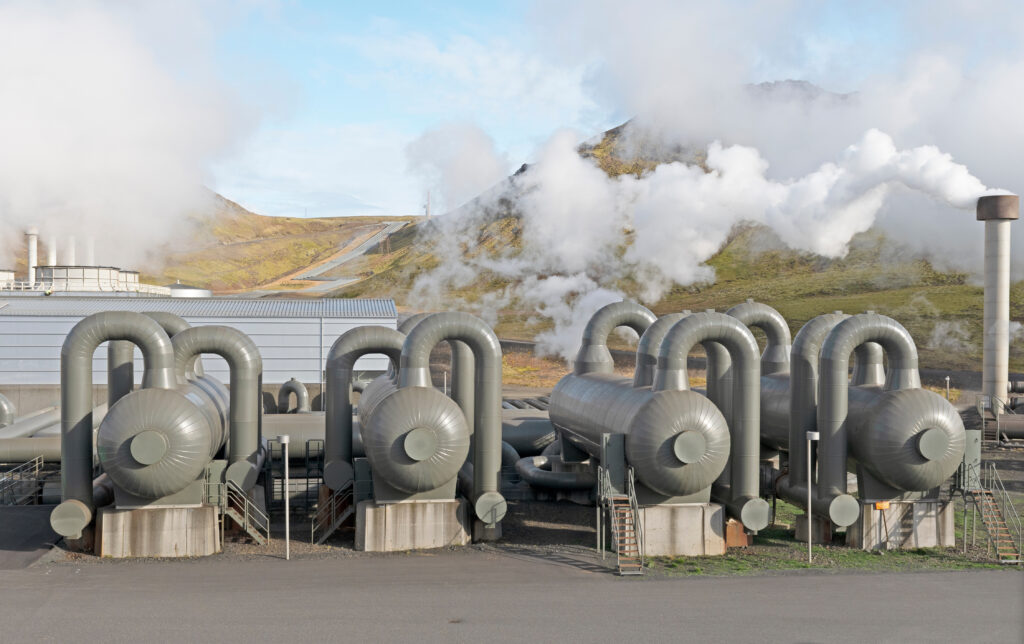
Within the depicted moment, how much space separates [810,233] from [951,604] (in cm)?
6692

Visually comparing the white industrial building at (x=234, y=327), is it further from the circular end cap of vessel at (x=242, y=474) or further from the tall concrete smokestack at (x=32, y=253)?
the circular end cap of vessel at (x=242, y=474)

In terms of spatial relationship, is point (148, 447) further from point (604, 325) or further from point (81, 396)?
point (604, 325)

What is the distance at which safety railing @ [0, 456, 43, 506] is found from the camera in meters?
37.3

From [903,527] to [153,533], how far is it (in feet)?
82.4

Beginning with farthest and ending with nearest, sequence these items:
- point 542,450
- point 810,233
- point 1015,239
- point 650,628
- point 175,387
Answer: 1. point 1015,239
2. point 810,233
3. point 542,450
4. point 175,387
5. point 650,628

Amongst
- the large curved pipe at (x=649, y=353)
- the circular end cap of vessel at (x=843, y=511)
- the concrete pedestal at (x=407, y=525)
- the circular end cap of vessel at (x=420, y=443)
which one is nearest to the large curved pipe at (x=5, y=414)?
the concrete pedestal at (x=407, y=525)

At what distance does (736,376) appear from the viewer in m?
31.3

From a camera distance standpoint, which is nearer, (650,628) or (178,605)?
(650,628)

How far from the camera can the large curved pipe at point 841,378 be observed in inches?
1187

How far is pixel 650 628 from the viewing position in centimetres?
2225

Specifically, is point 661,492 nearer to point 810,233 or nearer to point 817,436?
point 817,436

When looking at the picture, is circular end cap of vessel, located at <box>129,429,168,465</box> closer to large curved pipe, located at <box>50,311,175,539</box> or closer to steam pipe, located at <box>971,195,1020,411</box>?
large curved pipe, located at <box>50,311,175,539</box>

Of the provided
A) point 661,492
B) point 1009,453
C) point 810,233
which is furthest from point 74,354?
point 810,233

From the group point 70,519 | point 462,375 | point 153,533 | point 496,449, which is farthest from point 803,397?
point 70,519
